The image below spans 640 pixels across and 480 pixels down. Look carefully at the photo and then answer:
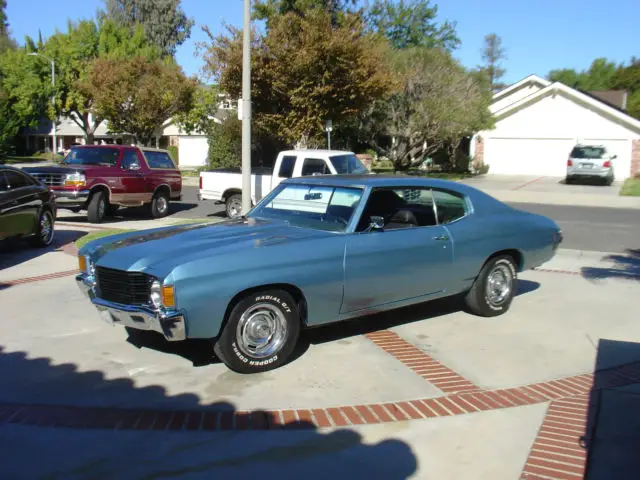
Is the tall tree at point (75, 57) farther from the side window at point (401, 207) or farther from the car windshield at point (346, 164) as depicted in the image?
the side window at point (401, 207)

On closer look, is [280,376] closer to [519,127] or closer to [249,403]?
[249,403]

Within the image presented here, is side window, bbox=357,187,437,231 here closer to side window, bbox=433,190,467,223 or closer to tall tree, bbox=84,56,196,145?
side window, bbox=433,190,467,223

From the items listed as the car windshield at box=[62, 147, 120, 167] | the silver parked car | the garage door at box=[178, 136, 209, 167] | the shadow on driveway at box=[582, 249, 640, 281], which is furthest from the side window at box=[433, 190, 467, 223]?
the garage door at box=[178, 136, 209, 167]

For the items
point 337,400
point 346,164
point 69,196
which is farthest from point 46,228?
point 337,400

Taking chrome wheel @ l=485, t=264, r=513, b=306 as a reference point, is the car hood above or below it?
above

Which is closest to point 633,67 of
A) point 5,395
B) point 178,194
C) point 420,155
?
point 420,155

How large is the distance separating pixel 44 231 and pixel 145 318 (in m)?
7.26

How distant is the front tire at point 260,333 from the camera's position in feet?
16.5

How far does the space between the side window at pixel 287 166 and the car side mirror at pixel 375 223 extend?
918 cm

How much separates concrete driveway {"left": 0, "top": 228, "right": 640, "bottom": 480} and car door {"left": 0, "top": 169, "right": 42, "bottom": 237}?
10.2 ft

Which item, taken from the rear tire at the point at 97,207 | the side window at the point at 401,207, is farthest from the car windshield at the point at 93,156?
the side window at the point at 401,207

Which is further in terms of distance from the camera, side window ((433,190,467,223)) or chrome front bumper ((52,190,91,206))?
chrome front bumper ((52,190,91,206))

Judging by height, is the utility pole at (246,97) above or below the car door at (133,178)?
above

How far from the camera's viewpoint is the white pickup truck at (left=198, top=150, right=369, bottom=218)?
14.6m
